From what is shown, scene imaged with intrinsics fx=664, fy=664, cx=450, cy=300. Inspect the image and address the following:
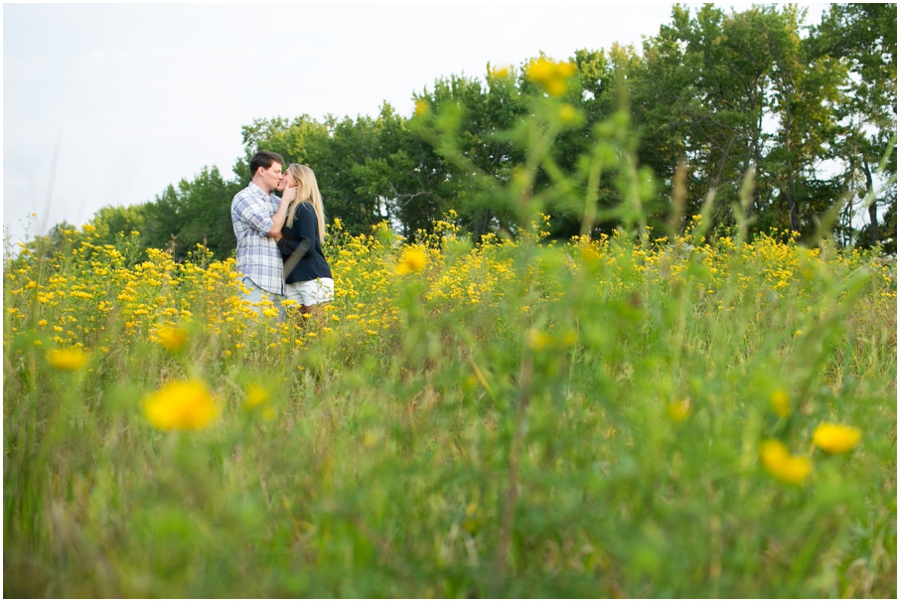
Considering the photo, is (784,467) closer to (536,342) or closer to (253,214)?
(536,342)

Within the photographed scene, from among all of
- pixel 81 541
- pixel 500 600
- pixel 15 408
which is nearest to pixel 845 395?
pixel 500 600

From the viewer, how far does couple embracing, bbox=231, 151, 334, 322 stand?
471 centimetres

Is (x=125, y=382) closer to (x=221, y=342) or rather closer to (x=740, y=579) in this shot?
(x=221, y=342)

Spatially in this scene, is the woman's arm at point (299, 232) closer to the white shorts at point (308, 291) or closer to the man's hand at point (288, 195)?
the man's hand at point (288, 195)

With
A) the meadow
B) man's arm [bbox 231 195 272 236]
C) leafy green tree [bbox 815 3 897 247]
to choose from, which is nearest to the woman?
man's arm [bbox 231 195 272 236]

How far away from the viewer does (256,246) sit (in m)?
4.74

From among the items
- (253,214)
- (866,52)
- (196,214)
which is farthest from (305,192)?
(196,214)

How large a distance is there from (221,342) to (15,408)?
0.80m

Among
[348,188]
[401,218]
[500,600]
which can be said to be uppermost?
[348,188]

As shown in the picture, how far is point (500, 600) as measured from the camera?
119 cm

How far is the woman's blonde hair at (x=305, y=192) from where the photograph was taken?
4.90 m

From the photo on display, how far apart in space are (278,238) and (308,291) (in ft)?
1.46

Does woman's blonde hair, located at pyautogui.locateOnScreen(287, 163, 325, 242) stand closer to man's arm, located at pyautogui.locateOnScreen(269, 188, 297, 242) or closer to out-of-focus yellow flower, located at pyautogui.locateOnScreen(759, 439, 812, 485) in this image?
man's arm, located at pyautogui.locateOnScreen(269, 188, 297, 242)

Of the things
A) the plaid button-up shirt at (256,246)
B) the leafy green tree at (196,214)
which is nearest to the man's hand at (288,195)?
the plaid button-up shirt at (256,246)
